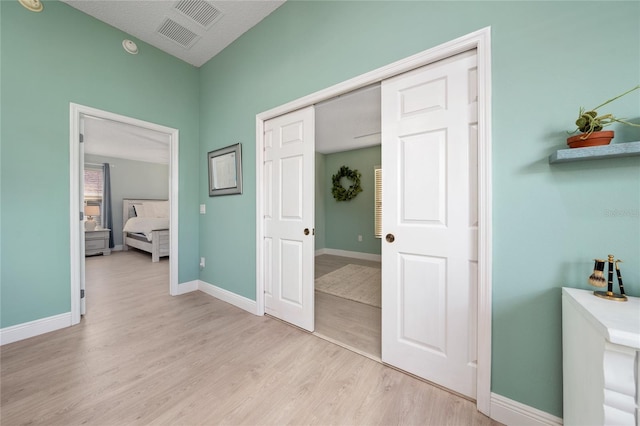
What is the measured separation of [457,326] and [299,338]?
124 centimetres

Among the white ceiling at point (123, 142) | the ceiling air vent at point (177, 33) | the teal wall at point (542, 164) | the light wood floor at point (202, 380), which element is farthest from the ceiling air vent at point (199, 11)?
the light wood floor at point (202, 380)

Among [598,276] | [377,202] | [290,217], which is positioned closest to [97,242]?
[290,217]

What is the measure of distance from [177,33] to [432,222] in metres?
3.17

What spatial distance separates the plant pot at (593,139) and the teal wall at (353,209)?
3927 millimetres

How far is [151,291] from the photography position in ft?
10.0

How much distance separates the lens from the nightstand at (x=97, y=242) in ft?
17.5

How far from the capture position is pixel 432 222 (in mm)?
1423

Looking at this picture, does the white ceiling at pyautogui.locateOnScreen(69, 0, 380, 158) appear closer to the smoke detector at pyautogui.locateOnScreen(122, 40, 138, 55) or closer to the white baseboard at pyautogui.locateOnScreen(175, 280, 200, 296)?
the smoke detector at pyautogui.locateOnScreen(122, 40, 138, 55)

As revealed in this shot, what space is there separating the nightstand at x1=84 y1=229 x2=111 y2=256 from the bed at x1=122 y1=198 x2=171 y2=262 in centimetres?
44

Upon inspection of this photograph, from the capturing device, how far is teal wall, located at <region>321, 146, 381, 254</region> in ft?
16.4

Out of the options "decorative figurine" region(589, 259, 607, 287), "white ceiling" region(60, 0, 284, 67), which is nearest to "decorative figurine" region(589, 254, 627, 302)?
"decorative figurine" region(589, 259, 607, 287)

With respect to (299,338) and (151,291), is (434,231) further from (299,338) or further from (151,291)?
(151,291)

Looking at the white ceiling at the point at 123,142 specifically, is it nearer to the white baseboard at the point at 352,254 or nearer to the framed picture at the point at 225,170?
the framed picture at the point at 225,170

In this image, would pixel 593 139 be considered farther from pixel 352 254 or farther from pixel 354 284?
pixel 352 254
